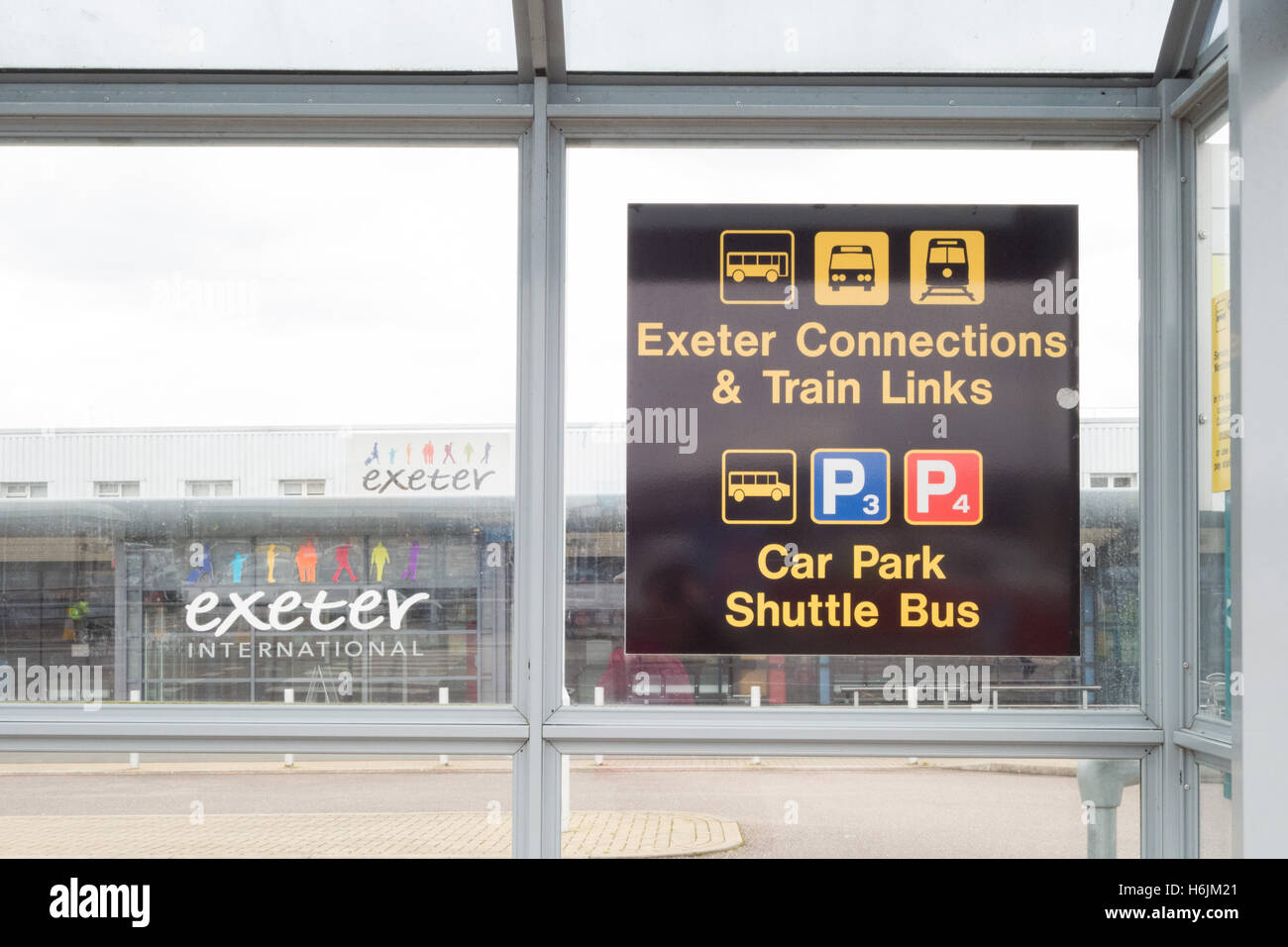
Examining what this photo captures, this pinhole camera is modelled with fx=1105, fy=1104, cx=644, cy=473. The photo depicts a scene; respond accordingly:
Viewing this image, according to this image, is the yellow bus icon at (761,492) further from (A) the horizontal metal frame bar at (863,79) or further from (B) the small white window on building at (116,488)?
(B) the small white window on building at (116,488)

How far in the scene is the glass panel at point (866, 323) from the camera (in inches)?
136

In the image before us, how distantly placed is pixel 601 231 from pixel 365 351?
33.1 inches

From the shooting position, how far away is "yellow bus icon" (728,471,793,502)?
3.46 meters

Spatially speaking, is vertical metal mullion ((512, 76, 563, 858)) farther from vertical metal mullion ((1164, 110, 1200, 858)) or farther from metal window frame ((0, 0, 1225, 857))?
vertical metal mullion ((1164, 110, 1200, 858))

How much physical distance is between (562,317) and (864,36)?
129 cm

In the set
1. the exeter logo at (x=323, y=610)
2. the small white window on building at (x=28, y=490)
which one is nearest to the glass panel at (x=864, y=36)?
the exeter logo at (x=323, y=610)

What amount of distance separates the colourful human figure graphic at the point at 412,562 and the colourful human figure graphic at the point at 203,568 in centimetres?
60

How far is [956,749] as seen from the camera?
3.39m

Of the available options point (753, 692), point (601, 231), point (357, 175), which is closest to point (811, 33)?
point (601, 231)

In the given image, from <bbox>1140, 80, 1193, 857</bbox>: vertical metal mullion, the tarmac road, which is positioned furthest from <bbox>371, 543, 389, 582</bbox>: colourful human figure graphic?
<bbox>1140, 80, 1193, 857</bbox>: vertical metal mullion

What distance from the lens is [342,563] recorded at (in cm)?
350

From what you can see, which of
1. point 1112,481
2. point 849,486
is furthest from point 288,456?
point 1112,481

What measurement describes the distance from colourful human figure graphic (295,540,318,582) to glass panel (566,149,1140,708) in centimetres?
81

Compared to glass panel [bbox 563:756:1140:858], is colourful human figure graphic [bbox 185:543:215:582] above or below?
above
